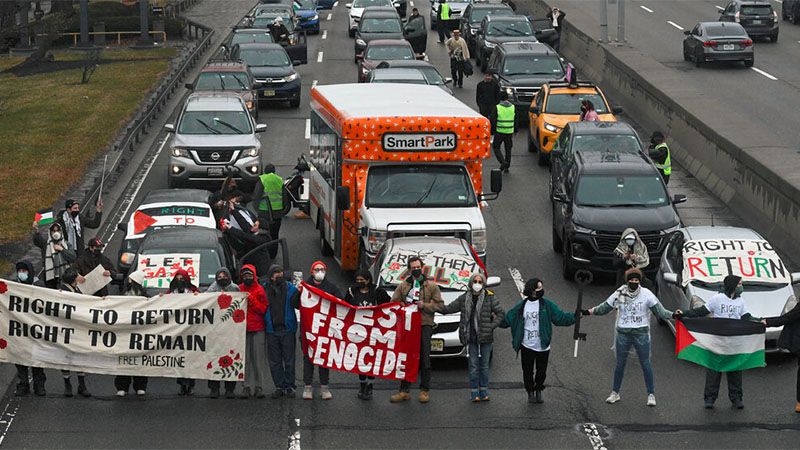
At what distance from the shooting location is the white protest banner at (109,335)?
17.2 meters

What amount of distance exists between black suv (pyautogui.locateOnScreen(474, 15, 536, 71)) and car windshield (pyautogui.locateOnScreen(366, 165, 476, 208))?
76.8 ft

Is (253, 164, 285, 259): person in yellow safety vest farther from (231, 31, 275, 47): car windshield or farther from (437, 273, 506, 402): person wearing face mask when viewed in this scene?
(231, 31, 275, 47): car windshield

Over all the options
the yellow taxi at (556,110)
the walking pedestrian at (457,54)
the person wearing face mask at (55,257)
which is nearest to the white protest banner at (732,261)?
the person wearing face mask at (55,257)

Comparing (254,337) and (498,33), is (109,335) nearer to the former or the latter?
(254,337)

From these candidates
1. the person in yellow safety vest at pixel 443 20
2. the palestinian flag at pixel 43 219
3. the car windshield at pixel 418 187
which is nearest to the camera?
the palestinian flag at pixel 43 219

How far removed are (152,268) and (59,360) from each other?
8.48 feet

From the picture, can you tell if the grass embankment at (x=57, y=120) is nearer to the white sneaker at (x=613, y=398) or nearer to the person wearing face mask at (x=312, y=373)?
the person wearing face mask at (x=312, y=373)

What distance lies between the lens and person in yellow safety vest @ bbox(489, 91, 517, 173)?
30.7 metres

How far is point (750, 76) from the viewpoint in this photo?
44.7m

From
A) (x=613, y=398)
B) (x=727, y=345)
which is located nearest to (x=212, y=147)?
(x=613, y=398)

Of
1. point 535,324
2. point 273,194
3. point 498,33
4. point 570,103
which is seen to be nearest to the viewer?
point 535,324

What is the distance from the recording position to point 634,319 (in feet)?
55.0

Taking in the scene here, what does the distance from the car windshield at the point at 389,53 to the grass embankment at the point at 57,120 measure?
6930 mm

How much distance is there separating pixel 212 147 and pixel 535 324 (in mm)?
14348
